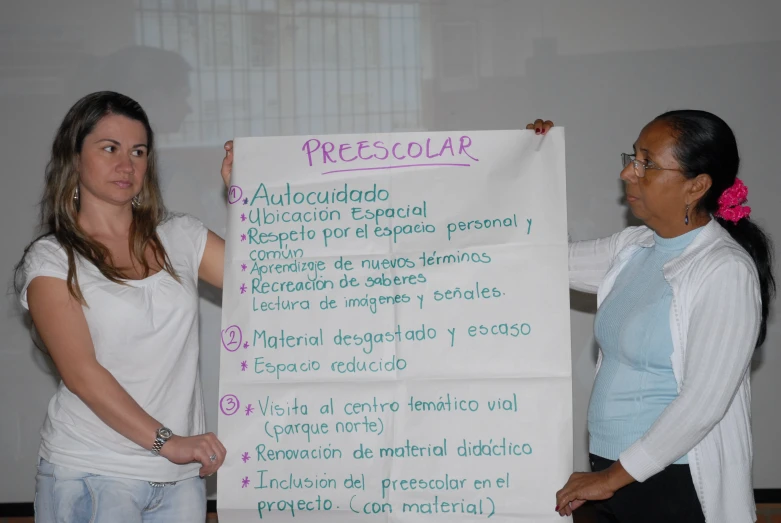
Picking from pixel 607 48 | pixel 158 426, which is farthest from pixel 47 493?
pixel 607 48

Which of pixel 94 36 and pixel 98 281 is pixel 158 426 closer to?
pixel 98 281

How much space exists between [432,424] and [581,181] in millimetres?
1700

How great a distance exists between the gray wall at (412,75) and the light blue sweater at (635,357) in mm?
1476

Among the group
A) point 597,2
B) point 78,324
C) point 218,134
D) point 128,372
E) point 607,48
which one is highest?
point 597,2

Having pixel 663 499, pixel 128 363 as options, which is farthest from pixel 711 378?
pixel 128 363

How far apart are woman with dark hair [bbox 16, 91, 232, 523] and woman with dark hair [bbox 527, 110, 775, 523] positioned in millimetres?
845

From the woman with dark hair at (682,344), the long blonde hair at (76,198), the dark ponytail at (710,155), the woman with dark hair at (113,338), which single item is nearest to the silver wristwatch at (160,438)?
the woman with dark hair at (113,338)

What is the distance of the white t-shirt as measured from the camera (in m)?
1.55

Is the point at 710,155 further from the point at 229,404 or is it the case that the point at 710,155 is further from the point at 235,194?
the point at 229,404

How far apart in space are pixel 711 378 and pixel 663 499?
29cm

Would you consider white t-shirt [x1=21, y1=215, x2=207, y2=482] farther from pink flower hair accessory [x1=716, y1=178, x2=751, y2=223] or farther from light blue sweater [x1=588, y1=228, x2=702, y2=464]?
pink flower hair accessory [x1=716, y1=178, x2=751, y2=223]

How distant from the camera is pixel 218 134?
10.2 ft

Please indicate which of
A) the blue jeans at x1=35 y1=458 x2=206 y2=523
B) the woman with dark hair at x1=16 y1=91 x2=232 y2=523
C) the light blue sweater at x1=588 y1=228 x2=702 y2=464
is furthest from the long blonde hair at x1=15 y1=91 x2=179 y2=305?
the light blue sweater at x1=588 y1=228 x2=702 y2=464

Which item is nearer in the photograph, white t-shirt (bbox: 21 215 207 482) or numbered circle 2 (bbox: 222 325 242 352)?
white t-shirt (bbox: 21 215 207 482)
